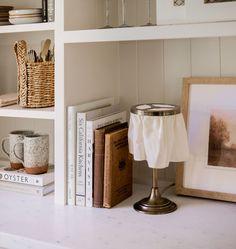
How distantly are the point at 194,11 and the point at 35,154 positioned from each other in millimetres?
702

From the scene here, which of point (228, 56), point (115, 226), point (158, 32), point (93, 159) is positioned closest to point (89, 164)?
point (93, 159)

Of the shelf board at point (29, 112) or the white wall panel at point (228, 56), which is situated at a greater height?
the white wall panel at point (228, 56)

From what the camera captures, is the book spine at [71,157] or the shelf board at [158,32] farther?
the book spine at [71,157]

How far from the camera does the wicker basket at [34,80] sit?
4.78 ft

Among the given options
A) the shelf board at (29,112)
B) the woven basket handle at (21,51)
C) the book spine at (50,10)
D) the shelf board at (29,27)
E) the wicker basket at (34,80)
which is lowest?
the shelf board at (29,112)

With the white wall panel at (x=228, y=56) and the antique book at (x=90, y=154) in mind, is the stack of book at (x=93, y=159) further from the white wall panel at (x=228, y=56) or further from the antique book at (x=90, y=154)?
the white wall panel at (x=228, y=56)

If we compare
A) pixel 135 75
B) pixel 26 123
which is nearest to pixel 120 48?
pixel 135 75

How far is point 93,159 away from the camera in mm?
1344

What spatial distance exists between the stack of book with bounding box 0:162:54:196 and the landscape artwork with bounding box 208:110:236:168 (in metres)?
0.54

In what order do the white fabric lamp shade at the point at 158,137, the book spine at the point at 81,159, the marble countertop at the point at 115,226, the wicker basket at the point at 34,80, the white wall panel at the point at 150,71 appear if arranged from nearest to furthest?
the marble countertop at the point at 115,226 → the white fabric lamp shade at the point at 158,137 → the book spine at the point at 81,159 → the wicker basket at the point at 34,80 → the white wall panel at the point at 150,71

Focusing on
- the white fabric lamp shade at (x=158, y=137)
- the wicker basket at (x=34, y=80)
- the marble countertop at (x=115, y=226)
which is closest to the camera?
the marble countertop at (x=115, y=226)

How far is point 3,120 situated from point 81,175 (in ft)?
2.19

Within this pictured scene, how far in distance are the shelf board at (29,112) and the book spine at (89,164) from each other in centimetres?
13

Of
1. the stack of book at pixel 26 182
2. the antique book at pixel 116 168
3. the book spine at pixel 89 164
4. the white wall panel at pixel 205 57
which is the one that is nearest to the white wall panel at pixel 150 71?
the white wall panel at pixel 205 57
